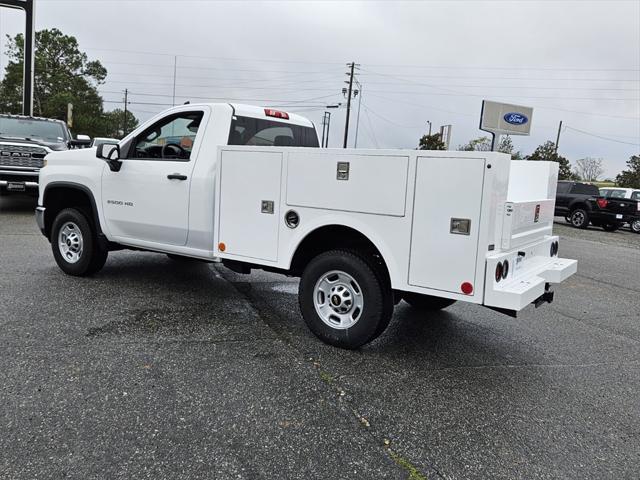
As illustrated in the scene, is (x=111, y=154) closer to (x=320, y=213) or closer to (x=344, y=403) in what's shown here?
(x=320, y=213)

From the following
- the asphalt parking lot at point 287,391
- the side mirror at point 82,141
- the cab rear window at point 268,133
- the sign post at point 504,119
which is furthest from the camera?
the side mirror at point 82,141

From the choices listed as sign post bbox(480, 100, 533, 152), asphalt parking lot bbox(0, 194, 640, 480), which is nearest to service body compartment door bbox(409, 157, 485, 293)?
asphalt parking lot bbox(0, 194, 640, 480)

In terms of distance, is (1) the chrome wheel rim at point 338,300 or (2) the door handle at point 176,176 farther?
(2) the door handle at point 176,176

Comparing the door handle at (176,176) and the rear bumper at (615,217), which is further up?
the door handle at (176,176)

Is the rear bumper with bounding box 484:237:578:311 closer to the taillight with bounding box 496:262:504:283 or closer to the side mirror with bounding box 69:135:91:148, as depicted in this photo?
the taillight with bounding box 496:262:504:283

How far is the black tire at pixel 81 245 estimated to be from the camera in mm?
6375

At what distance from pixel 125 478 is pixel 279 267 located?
240 cm

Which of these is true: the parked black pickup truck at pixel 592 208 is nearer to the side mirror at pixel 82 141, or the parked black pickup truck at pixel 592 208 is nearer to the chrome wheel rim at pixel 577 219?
the chrome wheel rim at pixel 577 219

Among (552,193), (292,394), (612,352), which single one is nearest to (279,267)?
(292,394)

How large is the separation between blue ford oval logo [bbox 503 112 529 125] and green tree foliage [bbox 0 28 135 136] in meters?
47.5

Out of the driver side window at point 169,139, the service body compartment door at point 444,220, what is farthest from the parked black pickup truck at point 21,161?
the service body compartment door at point 444,220

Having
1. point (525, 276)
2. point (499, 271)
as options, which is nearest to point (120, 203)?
point (499, 271)

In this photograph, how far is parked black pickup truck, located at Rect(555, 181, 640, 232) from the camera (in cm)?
2012

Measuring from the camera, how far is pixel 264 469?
2.78 meters
